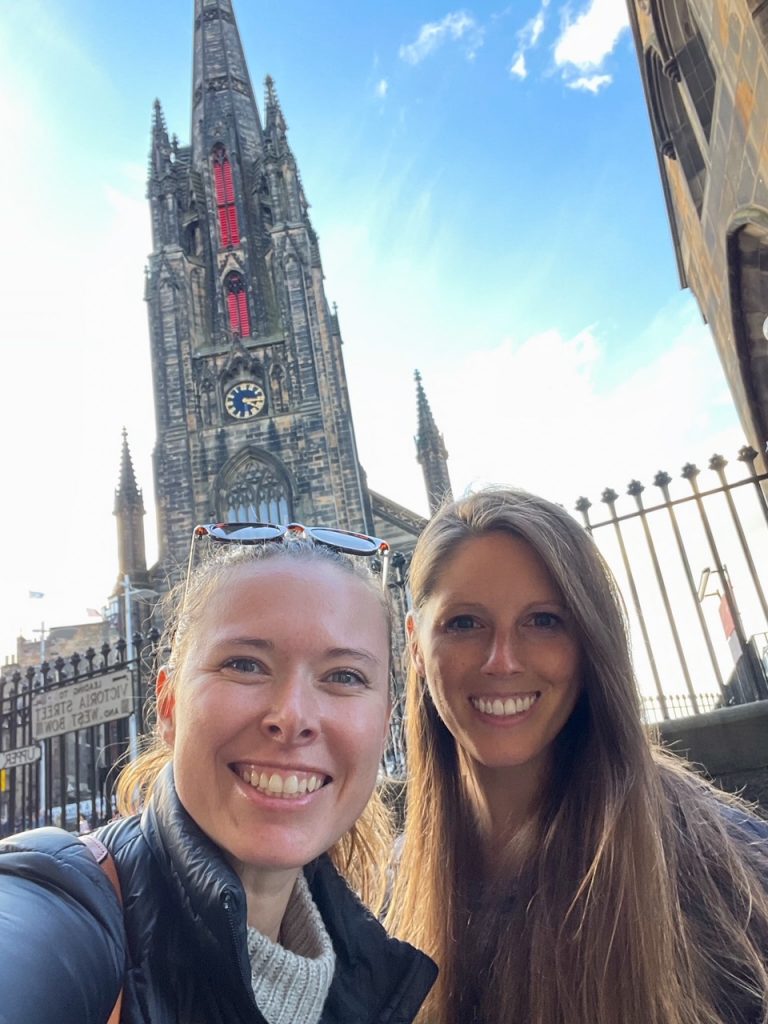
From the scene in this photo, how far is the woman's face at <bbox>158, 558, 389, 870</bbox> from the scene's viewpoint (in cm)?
123

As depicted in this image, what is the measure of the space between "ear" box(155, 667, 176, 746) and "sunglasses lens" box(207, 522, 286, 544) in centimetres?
37

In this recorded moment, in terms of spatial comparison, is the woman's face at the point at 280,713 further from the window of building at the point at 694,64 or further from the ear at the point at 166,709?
the window of building at the point at 694,64

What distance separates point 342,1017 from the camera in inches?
50.6

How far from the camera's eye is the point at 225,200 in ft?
92.6

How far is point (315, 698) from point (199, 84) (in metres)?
39.0

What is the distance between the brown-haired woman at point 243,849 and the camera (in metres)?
0.93

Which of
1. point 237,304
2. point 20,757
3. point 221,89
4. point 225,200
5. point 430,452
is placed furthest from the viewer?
point 221,89

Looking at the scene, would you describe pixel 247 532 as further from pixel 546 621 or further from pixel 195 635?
pixel 546 621

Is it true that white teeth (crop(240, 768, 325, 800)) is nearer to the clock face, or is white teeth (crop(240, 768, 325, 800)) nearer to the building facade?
the building facade

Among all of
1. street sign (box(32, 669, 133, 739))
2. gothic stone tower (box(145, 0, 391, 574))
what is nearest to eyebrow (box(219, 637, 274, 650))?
street sign (box(32, 669, 133, 739))

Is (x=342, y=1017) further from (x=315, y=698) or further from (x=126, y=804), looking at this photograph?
(x=126, y=804)

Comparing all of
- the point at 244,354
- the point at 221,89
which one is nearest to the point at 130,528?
the point at 244,354

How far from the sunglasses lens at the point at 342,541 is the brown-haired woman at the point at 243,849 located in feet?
0.09

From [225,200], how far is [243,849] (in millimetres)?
31129
